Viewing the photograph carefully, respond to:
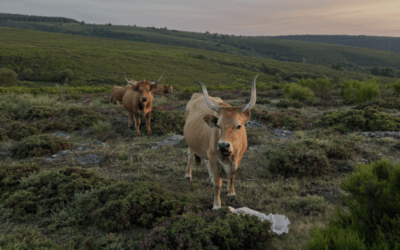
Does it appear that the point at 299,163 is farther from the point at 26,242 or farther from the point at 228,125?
the point at 26,242

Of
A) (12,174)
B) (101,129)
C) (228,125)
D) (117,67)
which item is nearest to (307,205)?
(228,125)

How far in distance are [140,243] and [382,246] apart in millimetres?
3095

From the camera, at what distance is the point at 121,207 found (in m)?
4.28

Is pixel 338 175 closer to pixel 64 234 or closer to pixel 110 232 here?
pixel 110 232

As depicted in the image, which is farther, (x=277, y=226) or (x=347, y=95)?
(x=347, y=95)

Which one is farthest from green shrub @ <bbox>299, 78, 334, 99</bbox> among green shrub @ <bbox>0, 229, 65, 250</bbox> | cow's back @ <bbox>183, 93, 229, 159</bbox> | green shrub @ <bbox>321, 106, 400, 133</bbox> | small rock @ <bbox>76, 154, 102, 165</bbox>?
green shrub @ <bbox>0, 229, 65, 250</bbox>

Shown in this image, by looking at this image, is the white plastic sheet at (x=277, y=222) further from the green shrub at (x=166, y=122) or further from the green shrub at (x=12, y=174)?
the green shrub at (x=166, y=122)

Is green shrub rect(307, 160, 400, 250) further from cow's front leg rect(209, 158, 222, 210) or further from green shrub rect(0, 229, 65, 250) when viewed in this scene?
green shrub rect(0, 229, 65, 250)

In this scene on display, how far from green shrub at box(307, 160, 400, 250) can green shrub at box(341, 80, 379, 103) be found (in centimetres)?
1602

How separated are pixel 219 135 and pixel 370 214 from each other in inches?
90.1

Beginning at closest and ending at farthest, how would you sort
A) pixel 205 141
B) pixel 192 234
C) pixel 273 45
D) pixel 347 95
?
1. pixel 192 234
2. pixel 205 141
3. pixel 347 95
4. pixel 273 45

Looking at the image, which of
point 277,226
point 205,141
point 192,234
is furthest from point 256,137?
point 192,234

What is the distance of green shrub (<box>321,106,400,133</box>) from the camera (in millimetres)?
9953

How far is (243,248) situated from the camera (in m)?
3.52
